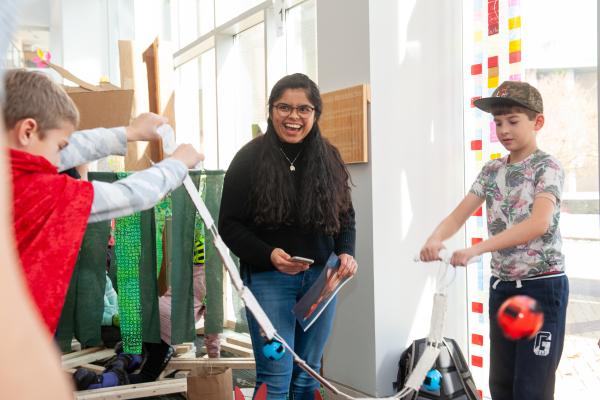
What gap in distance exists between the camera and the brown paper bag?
109 inches

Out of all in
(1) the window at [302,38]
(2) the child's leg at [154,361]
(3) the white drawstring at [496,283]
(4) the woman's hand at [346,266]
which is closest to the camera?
(3) the white drawstring at [496,283]

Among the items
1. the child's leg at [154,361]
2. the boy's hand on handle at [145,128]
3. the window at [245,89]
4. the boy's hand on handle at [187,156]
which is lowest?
the child's leg at [154,361]

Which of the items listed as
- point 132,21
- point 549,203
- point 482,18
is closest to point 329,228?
point 549,203

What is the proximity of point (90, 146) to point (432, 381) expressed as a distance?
1.69 meters

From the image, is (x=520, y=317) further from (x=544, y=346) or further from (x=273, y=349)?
(x=273, y=349)

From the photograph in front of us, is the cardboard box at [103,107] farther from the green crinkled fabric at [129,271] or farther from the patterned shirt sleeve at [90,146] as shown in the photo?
the patterned shirt sleeve at [90,146]

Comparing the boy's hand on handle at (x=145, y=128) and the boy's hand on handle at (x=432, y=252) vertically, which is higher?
the boy's hand on handle at (x=145, y=128)

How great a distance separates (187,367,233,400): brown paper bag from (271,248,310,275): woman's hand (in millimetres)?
1110

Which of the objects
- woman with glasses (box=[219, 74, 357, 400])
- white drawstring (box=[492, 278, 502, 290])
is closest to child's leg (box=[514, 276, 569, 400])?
white drawstring (box=[492, 278, 502, 290])

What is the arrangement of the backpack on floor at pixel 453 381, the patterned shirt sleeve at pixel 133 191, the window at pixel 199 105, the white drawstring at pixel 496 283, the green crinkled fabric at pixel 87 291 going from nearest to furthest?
the patterned shirt sleeve at pixel 133 191 < the white drawstring at pixel 496 283 < the backpack on floor at pixel 453 381 < the green crinkled fabric at pixel 87 291 < the window at pixel 199 105

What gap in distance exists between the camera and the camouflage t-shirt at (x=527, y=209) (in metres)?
1.80

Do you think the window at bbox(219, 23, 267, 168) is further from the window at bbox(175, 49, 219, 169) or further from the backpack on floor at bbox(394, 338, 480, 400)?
the backpack on floor at bbox(394, 338, 480, 400)

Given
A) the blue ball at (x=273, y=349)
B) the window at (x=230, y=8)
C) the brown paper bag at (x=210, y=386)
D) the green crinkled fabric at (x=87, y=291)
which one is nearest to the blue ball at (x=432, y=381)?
the blue ball at (x=273, y=349)

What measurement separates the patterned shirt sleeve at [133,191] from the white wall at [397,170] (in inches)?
70.9
